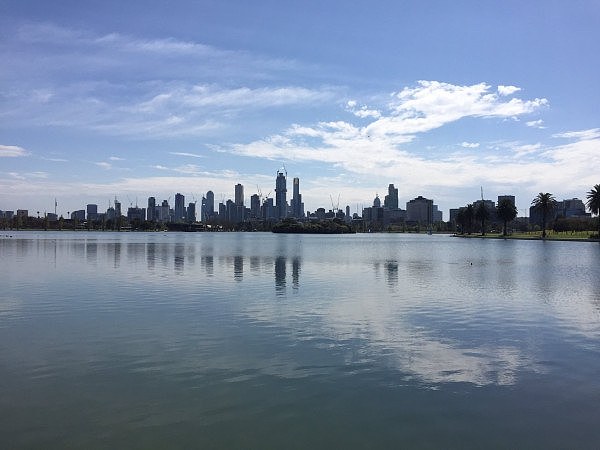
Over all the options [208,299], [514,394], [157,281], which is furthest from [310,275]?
[514,394]

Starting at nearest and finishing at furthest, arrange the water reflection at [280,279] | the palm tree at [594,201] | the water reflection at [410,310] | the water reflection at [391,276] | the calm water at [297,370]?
1. the calm water at [297,370]
2. the water reflection at [410,310]
3. the water reflection at [280,279]
4. the water reflection at [391,276]
5. the palm tree at [594,201]

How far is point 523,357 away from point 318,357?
29.4ft

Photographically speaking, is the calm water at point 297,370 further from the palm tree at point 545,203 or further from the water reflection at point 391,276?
the palm tree at point 545,203

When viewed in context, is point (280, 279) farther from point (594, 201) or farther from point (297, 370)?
point (594, 201)

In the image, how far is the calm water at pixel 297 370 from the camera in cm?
1391

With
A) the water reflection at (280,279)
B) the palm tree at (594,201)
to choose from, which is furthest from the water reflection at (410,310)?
the palm tree at (594,201)

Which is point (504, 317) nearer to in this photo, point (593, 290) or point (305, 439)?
point (593, 290)

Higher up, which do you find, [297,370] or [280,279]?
[280,279]

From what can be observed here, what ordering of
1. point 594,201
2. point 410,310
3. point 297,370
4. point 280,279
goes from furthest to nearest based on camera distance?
point 594,201 < point 280,279 < point 410,310 < point 297,370

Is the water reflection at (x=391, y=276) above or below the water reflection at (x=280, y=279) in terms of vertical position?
below

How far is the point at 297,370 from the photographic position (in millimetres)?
19547

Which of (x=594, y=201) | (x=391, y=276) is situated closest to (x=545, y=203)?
(x=594, y=201)

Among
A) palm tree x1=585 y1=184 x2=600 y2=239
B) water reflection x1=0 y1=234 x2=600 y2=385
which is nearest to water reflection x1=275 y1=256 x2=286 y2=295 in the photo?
water reflection x1=0 y1=234 x2=600 y2=385

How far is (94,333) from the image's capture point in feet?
85.5
